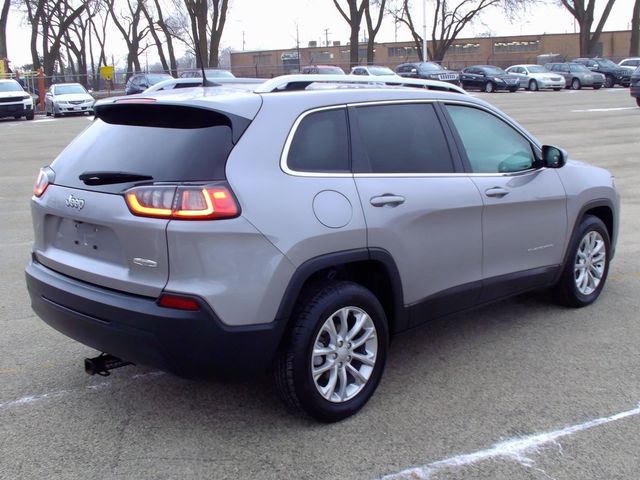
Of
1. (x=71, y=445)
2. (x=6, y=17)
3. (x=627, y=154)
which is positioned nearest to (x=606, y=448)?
(x=71, y=445)

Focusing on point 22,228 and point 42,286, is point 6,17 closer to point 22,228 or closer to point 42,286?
point 22,228

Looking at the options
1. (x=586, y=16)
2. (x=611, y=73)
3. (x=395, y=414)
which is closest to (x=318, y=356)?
(x=395, y=414)

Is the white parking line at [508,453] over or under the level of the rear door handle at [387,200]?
under

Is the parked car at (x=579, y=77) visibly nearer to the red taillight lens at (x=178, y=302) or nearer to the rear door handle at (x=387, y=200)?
the rear door handle at (x=387, y=200)

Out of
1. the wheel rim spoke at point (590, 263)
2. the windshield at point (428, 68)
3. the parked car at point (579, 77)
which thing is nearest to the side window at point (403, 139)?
the wheel rim spoke at point (590, 263)

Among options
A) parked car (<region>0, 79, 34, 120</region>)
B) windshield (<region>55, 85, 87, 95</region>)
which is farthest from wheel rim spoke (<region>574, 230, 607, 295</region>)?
windshield (<region>55, 85, 87, 95</region>)

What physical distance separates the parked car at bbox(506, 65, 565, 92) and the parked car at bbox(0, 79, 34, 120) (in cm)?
2538

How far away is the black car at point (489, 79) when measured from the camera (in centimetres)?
3997

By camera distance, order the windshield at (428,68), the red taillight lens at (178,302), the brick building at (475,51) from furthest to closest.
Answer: the brick building at (475,51)
the windshield at (428,68)
the red taillight lens at (178,302)

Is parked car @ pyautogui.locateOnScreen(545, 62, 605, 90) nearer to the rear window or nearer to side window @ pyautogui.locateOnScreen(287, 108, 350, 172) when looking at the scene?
side window @ pyautogui.locateOnScreen(287, 108, 350, 172)

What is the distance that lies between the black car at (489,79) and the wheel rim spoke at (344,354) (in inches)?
1502

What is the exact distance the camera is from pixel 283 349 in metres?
3.67

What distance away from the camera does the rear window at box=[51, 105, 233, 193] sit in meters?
3.51

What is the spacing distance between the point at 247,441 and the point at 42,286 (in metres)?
1.39
